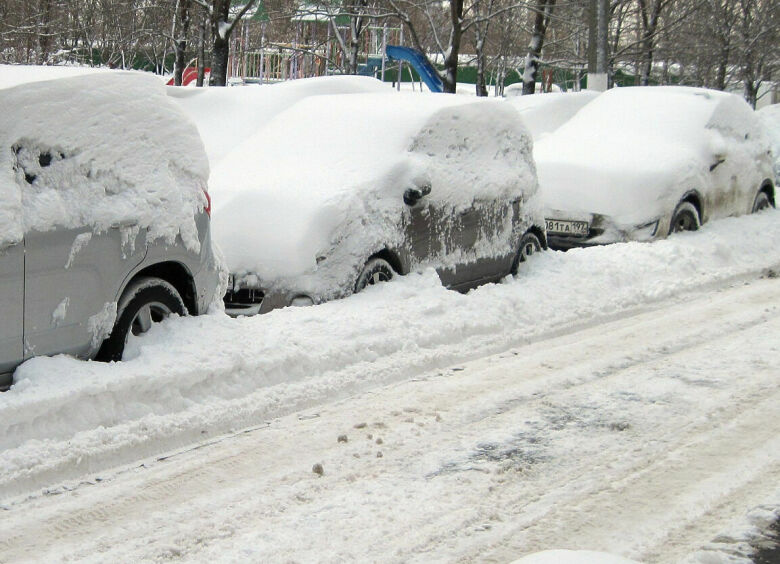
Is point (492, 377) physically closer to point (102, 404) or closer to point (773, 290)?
point (102, 404)

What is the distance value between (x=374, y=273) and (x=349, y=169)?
931 mm

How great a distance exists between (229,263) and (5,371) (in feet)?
9.19

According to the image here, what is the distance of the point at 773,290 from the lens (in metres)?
10.0

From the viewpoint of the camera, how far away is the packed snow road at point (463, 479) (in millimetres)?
4059

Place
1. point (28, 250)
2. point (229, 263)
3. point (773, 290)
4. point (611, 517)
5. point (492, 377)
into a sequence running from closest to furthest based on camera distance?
point (611, 517), point (28, 250), point (492, 377), point (229, 263), point (773, 290)

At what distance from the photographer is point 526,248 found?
33.6ft

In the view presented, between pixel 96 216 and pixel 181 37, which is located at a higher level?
pixel 181 37

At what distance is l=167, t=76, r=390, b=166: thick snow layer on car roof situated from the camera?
10062mm

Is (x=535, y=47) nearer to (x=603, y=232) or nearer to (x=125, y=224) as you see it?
(x=603, y=232)

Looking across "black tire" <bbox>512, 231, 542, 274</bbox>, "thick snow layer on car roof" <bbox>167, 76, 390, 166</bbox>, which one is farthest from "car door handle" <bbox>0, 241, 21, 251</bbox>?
"black tire" <bbox>512, 231, 542, 274</bbox>

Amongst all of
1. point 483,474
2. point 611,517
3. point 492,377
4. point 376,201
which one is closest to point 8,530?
point 483,474

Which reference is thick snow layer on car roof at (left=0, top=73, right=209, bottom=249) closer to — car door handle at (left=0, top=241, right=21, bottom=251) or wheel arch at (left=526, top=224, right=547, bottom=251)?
car door handle at (left=0, top=241, right=21, bottom=251)

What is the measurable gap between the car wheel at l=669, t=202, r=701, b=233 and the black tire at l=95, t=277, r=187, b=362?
7.42 m

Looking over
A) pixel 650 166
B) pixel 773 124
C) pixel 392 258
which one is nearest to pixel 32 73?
pixel 392 258
